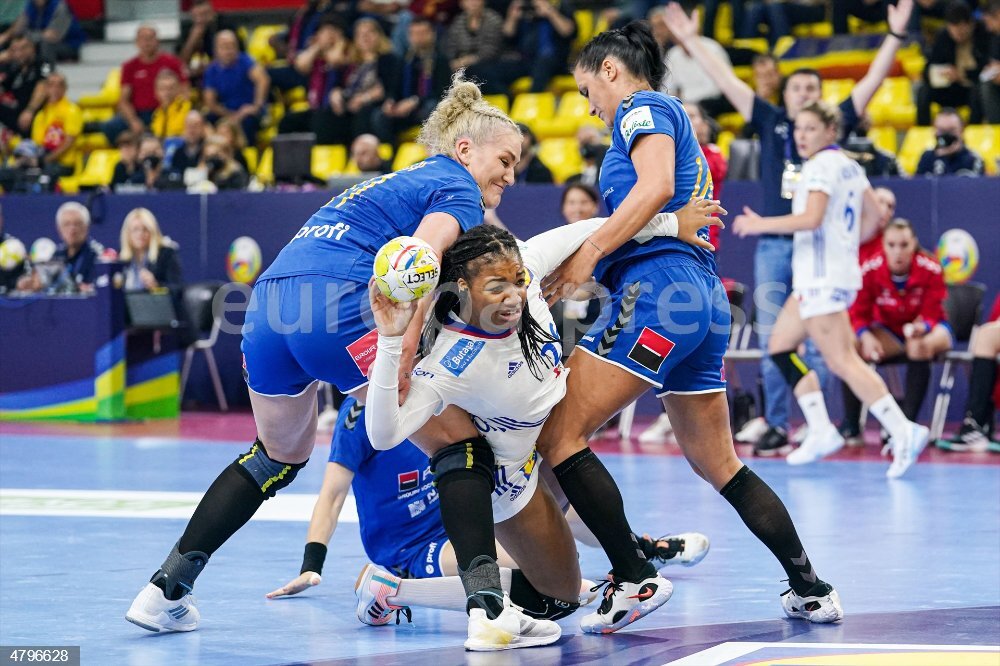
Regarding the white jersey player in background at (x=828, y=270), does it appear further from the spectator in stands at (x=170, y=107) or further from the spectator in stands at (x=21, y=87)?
the spectator in stands at (x=21, y=87)

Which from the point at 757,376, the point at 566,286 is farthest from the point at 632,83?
the point at 757,376

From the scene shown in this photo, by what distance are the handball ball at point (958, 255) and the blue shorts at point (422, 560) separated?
20.6ft

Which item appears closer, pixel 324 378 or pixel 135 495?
pixel 324 378

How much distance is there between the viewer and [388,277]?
11.3 feet

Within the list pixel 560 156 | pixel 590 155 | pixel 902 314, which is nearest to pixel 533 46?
pixel 560 156

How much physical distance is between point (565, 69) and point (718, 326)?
936cm

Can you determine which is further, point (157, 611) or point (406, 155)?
point (406, 155)

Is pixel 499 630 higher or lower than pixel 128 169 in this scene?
lower

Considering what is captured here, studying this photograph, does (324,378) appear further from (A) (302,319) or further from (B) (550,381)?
(B) (550,381)

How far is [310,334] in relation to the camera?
3.85 meters

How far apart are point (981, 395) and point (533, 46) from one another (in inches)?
235

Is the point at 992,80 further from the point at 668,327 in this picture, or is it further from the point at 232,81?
the point at 668,327

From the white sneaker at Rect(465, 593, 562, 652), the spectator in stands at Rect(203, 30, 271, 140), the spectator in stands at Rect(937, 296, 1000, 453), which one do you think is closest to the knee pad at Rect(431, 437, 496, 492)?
the white sneaker at Rect(465, 593, 562, 652)

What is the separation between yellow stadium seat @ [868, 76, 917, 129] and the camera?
11.7 metres
